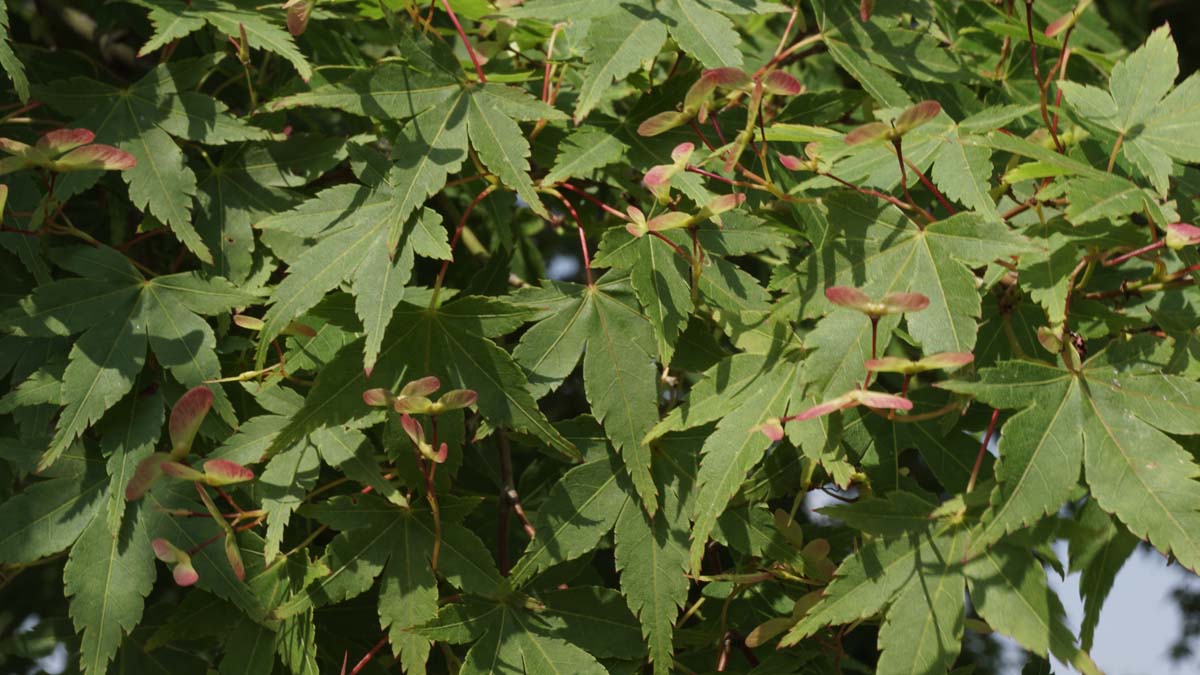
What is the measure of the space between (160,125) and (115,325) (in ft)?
0.95

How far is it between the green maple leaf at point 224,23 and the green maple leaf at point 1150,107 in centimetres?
99

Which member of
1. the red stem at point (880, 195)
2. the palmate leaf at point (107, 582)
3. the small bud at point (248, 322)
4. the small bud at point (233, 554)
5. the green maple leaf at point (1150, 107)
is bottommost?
the palmate leaf at point (107, 582)

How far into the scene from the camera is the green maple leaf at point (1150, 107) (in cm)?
136

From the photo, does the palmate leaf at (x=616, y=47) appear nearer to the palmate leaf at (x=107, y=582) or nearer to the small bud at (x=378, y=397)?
the small bud at (x=378, y=397)

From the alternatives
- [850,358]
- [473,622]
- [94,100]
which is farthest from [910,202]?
[94,100]

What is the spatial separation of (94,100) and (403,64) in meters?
0.47

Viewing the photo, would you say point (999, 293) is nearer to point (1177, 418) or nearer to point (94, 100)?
point (1177, 418)

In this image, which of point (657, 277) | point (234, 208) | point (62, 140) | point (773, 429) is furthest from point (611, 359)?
point (62, 140)

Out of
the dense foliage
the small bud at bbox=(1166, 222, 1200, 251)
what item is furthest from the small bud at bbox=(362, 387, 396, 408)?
the small bud at bbox=(1166, 222, 1200, 251)

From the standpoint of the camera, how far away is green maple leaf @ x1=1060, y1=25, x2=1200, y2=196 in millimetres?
1358

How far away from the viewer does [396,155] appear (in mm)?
1355

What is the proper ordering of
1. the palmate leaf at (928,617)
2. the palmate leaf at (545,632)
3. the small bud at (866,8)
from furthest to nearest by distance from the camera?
the small bud at (866,8), the palmate leaf at (545,632), the palmate leaf at (928,617)

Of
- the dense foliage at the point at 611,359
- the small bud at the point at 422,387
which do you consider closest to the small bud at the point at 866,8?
the dense foliage at the point at 611,359

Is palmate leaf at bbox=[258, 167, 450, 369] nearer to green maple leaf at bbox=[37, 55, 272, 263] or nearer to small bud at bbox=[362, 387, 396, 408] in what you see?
small bud at bbox=[362, 387, 396, 408]
